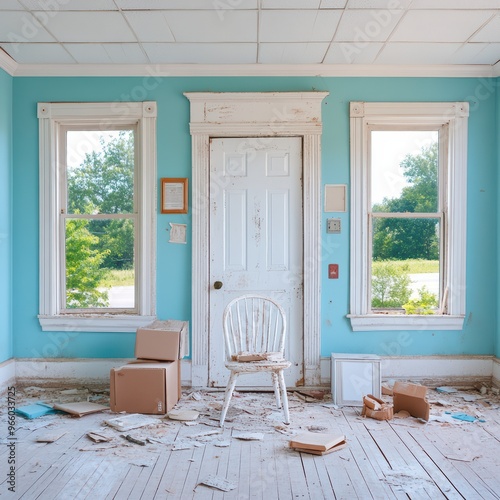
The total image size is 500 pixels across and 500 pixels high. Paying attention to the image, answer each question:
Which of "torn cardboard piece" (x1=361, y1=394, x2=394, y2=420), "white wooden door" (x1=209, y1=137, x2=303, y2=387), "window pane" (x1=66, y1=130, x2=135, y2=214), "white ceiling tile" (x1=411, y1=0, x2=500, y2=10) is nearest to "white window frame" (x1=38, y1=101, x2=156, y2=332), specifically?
"window pane" (x1=66, y1=130, x2=135, y2=214)

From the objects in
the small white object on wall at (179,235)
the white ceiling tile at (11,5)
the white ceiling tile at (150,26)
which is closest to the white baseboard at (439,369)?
the small white object on wall at (179,235)

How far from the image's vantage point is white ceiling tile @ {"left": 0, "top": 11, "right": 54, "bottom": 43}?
340cm

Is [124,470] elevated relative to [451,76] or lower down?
lower down

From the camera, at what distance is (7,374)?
13.8 ft

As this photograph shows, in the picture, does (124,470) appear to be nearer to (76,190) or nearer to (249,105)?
(76,190)

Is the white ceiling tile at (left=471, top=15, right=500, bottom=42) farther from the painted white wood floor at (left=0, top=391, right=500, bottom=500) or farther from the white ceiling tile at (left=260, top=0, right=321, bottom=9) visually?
the painted white wood floor at (left=0, top=391, right=500, bottom=500)

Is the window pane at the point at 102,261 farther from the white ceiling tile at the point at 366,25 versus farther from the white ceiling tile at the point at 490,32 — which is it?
the white ceiling tile at the point at 490,32

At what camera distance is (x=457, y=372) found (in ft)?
14.3

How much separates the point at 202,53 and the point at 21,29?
1273 mm

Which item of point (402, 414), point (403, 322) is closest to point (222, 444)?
point (402, 414)

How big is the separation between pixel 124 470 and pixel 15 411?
1339 mm

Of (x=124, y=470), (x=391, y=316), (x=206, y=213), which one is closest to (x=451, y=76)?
(x=391, y=316)

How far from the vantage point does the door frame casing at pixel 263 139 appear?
4.29 m

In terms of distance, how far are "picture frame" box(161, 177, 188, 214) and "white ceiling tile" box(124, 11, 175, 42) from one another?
108 cm
